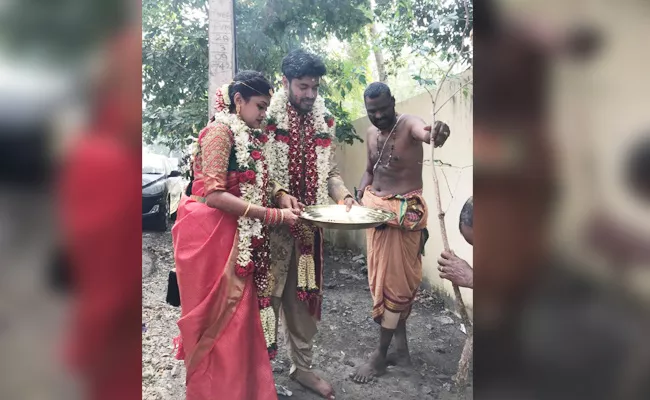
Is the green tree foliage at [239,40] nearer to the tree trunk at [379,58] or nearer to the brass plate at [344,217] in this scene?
the tree trunk at [379,58]

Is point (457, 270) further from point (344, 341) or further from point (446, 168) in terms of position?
point (344, 341)

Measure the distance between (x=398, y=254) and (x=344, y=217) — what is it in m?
0.56

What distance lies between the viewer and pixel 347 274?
2.95 metres

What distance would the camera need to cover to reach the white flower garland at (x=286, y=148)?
2552 millimetres

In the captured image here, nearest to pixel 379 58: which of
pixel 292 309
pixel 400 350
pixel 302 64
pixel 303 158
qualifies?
pixel 302 64

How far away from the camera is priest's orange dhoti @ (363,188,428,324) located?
8.71 feet

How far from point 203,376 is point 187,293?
42cm

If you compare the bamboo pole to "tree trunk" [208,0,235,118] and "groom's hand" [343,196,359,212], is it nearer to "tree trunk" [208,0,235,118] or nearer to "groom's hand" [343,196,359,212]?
"groom's hand" [343,196,359,212]

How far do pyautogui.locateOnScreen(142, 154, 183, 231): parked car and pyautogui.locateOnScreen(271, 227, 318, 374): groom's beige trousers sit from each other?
65 cm

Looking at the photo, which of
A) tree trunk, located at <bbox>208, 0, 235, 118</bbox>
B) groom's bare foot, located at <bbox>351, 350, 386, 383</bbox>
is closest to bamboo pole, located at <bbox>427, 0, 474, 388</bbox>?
groom's bare foot, located at <bbox>351, 350, 386, 383</bbox>

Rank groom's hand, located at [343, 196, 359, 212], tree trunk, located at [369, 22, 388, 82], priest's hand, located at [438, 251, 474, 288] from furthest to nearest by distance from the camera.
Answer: tree trunk, located at [369, 22, 388, 82] → groom's hand, located at [343, 196, 359, 212] → priest's hand, located at [438, 251, 474, 288]

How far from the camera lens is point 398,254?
2.69 m
